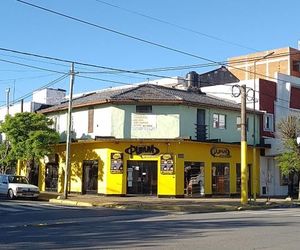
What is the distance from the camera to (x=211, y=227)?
15.9m

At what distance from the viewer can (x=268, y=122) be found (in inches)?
1587

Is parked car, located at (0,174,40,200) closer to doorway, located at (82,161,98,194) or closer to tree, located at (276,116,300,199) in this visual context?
doorway, located at (82,161,98,194)

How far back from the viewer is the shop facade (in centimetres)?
3356

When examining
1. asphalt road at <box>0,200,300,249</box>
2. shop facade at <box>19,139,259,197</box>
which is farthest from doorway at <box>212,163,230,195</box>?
asphalt road at <box>0,200,300,249</box>

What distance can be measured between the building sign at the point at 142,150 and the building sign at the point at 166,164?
635mm

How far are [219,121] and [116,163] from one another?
8375 millimetres

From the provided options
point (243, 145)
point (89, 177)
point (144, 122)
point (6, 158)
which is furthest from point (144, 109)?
point (6, 158)

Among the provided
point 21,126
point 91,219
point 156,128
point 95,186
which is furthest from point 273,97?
point 91,219

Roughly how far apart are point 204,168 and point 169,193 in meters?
3.47

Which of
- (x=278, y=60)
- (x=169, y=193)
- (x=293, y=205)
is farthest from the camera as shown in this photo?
(x=278, y=60)

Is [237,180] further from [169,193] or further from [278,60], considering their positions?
[278,60]

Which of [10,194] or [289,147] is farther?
[289,147]

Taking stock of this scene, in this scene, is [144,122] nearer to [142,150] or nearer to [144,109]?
[144,109]

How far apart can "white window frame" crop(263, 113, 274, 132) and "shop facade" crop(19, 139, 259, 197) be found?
4.43m
